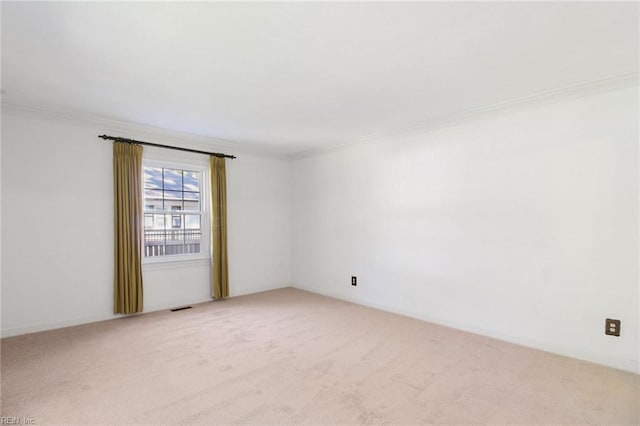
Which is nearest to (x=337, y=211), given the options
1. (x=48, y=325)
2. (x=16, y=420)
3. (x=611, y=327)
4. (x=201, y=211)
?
(x=201, y=211)

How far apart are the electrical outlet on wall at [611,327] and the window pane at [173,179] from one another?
16.7ft

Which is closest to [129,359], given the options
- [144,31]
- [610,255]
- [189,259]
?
[189,259]

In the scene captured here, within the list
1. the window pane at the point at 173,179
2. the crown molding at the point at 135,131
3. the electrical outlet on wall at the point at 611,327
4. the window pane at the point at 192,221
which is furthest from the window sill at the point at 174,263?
the electrical outlet on wall at the point at 611,327

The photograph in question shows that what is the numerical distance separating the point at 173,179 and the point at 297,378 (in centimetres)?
341

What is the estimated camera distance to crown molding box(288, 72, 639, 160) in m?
2.67

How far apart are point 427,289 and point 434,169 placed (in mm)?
1472

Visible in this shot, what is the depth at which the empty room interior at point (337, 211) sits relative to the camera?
Answer: 204cm

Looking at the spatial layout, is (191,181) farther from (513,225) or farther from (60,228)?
(513,225)

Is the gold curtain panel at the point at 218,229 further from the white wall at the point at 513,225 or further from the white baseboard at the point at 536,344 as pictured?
the white baseboard at the point at 536,344

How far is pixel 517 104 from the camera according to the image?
124 inches

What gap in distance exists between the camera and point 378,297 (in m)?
4.49

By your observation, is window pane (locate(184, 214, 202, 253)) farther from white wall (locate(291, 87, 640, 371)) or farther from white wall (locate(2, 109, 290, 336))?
white wall (locate(291, 87, 640, 371))

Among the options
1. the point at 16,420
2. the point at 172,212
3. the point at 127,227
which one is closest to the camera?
the point at 16,420

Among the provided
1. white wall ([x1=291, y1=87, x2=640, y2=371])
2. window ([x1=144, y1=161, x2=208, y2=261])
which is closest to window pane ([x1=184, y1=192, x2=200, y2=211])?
window ([x1=144, y1=161, x2=208, y2=261])
